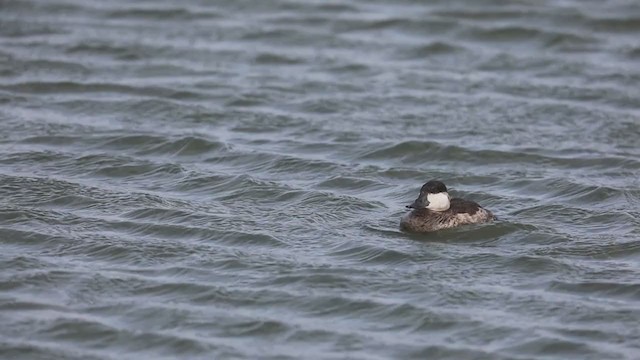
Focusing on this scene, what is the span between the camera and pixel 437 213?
12508mm

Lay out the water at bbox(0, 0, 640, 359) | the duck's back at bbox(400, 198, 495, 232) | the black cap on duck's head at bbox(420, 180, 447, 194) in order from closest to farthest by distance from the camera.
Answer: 1. the water at bbox(0, 0, 640, 359)
2. the duck's back at bbox(400, 198, 495, 232)
3. the black cap on duck's head at bbox(420, 180, 447, 194)

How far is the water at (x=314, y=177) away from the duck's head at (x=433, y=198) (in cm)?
27

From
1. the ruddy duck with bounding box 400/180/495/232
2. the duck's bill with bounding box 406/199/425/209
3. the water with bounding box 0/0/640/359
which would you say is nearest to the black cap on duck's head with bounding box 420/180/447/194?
the ruddy duck with bounding box 400/180/495/232

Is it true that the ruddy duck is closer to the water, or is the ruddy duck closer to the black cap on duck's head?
the black cap on duck's head

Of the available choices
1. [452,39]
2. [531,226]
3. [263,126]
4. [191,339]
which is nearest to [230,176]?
[263,126]

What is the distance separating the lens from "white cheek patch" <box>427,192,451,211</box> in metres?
12.5

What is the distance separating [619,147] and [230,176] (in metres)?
4.34

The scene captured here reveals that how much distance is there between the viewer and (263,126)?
15.8 metres

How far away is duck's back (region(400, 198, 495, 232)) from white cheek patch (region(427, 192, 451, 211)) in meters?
0.04

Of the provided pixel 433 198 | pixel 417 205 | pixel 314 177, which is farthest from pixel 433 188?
pixel 314 177

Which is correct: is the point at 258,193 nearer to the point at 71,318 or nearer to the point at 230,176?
the point at 230,176

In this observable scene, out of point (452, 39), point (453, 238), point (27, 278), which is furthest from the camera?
point (452, 39)

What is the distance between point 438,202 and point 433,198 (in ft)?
0.27

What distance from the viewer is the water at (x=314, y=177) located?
408 inches
